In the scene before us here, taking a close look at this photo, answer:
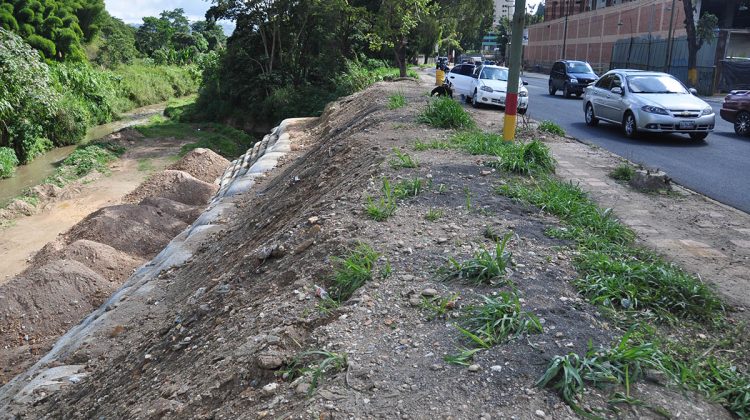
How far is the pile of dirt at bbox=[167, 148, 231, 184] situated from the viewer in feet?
66.7

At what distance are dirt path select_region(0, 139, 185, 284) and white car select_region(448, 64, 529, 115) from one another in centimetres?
1180

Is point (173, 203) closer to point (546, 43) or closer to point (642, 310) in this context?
point (642, 310)

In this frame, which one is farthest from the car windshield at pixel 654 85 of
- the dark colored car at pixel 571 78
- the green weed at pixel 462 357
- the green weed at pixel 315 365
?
the green weed at pixel 315 365

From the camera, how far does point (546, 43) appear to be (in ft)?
248

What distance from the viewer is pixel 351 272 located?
14.7ft

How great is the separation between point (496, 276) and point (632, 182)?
5.45 m

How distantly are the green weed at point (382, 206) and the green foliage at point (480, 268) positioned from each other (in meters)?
1.22

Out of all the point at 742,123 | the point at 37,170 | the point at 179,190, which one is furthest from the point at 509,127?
the point at 37,170

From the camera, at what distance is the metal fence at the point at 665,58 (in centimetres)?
3166

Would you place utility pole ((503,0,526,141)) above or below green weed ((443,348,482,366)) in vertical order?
above

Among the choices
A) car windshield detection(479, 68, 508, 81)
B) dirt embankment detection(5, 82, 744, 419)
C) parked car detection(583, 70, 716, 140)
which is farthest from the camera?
car windshield detection(479, 68, 508, 81)

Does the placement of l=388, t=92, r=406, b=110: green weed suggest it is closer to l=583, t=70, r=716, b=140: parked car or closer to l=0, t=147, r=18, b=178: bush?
l=583, t=70, r=716, b=140: parked car

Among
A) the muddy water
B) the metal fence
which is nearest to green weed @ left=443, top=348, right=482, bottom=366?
the muddy water

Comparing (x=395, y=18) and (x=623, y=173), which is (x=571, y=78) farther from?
(x=623, y=173)
